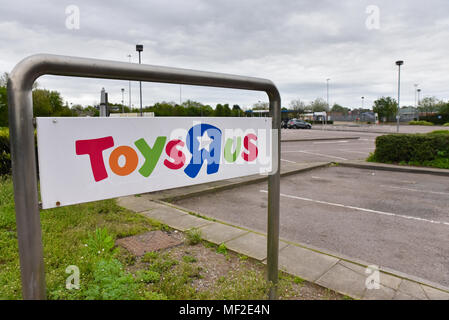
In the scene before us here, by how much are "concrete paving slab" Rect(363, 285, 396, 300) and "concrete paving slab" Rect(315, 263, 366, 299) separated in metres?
0.04

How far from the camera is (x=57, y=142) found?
59.8 inches

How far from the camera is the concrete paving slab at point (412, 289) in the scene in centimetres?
278

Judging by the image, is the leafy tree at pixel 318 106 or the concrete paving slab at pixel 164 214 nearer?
the concrete paving slab at pixel 164 214

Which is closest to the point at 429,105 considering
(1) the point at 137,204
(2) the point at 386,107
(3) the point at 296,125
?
(2) the point at 386,107

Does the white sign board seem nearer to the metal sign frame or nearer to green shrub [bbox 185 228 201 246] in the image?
the metal sign frame

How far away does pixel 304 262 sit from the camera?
3381mm

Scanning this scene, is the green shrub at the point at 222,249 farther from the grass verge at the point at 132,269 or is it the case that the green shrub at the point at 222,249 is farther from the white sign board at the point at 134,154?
the white sign board at the point at 134,154

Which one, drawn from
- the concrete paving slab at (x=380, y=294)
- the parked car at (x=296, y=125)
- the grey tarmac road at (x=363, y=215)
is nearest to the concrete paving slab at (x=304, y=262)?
the concrete paving slab at (x=380, y=294)

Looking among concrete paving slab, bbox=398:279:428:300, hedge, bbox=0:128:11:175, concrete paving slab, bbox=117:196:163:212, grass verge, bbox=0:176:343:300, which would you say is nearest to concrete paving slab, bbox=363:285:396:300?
concrete paving slab, bbox=398:279:428:300

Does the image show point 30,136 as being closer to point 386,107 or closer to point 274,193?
point 274,193

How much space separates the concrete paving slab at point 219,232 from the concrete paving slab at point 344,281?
→ 1.35m

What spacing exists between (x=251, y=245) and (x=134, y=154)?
2445mm

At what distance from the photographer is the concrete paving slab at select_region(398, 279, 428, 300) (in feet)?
9.12
